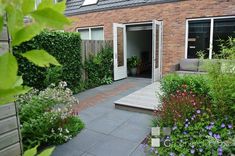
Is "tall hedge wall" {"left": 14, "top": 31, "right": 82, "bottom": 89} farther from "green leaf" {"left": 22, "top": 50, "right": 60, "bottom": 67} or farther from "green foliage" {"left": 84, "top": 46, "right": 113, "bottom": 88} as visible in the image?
"green leaf" {"left": 22, "top": 50, "right": 60, "bottom": 67}

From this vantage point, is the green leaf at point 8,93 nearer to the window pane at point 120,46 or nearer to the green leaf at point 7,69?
the green leaf at point 7,69

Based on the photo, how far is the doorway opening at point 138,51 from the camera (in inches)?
388

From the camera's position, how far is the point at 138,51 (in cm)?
1133

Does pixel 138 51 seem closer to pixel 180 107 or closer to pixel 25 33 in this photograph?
pixel 180 107

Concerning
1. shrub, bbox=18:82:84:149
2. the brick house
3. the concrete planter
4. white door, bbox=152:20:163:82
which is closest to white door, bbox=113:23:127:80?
the brick house

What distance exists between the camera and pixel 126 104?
482 centimetres

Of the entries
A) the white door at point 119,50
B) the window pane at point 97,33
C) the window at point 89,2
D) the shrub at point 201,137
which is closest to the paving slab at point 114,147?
the shrub at point 201,137

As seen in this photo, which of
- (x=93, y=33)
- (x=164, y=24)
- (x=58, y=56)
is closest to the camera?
(x=58, y=56)

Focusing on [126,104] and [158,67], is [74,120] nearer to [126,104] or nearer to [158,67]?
[126,104]

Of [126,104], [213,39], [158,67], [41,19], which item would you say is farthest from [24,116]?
[213,39]

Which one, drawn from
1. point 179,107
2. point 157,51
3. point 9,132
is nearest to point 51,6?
point 9,132

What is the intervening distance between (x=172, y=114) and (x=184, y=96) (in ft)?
1.26

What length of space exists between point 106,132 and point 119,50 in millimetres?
5473

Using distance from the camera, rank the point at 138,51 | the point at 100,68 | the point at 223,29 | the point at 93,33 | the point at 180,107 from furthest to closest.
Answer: the point at 138,51 < the point at 93,33 < the point at 100,68 < the point at 223,29 < the point at 180,107
